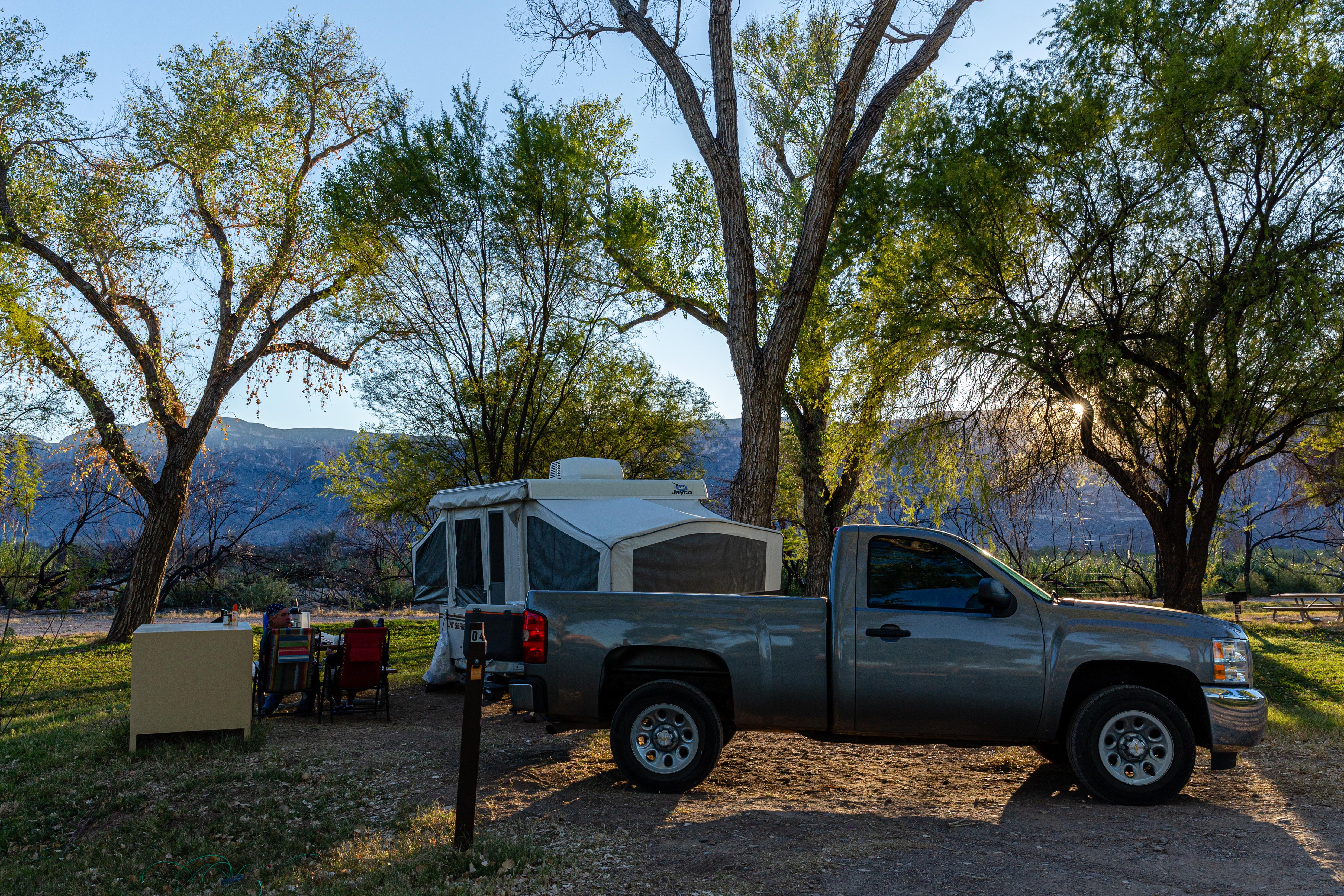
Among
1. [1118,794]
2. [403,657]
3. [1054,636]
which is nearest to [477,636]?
[1054,636]

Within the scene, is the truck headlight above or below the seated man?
above

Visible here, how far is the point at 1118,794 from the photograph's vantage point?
5914 mm

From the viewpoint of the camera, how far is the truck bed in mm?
6246

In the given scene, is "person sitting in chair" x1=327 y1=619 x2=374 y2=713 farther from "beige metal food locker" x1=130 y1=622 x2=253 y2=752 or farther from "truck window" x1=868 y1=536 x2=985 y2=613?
"truck window" x1=868 y1=536 x2=985 y2=613

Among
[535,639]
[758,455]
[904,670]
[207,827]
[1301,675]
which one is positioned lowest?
[207,827]

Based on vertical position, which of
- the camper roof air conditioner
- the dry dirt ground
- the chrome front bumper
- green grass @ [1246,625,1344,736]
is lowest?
the dry dirt ground

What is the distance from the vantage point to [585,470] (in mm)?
11938

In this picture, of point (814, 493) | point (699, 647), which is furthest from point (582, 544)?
point (814, 493)

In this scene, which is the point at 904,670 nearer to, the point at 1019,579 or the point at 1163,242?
the point at 1019,579

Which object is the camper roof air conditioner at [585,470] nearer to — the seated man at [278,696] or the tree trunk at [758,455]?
the tree trunk at [758,455]

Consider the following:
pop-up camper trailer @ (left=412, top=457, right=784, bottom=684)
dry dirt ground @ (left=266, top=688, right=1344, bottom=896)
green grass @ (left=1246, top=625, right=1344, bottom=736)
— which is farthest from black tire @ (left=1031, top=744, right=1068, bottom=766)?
pop-up camper trailer @ (left=412, top=457, right=784, bottom=684)

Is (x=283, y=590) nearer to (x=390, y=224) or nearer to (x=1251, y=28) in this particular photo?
(x=390, y=224)

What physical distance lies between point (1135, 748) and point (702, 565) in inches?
196

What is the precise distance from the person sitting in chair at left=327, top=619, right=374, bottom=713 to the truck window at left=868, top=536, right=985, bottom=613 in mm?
5383
